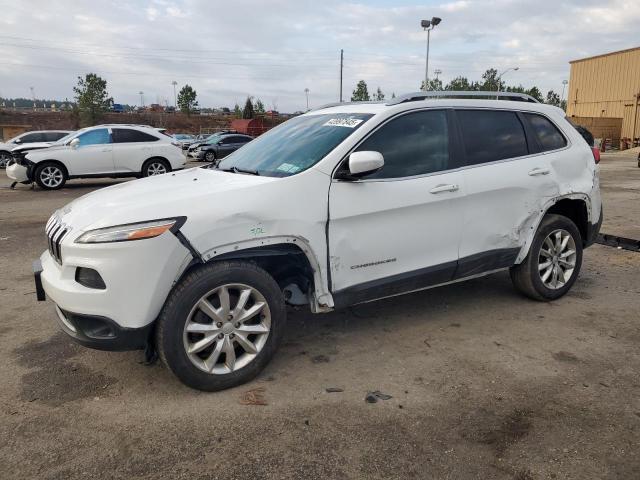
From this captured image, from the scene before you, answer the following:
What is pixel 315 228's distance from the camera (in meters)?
3.42

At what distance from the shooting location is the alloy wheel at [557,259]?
4711 mm

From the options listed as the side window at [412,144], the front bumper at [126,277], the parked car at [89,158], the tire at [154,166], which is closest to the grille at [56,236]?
the front bumper at [126,277]

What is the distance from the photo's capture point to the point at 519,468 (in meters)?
2.56

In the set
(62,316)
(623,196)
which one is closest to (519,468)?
(62,316)

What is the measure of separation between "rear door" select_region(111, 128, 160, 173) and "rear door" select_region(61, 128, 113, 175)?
180mm

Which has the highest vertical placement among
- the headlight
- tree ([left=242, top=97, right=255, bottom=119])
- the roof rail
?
tree ([left=242, top=97, right=255, bottom=119])

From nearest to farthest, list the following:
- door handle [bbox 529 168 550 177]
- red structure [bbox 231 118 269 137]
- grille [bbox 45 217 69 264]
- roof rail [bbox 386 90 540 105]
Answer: grille [bbox 45 217 69 264] → roof rail [bbox 386 90 540 105] → door handle [bbox 529 168 550 177] → red structure [bbox 231 118 269 137]

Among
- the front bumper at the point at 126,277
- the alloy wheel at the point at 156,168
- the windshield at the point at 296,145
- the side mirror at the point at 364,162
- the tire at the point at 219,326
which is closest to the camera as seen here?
the front bumper at the point at 126,277

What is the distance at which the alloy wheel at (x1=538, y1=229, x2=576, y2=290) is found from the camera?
4711mm

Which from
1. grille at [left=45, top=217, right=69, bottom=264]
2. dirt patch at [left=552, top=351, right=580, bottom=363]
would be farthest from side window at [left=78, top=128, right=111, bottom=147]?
dirt patch at [left=552, top=351, right=580, bottom=363]

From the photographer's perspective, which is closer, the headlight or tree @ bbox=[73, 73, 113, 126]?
the headlight

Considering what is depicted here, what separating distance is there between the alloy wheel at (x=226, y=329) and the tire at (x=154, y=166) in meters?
12.0

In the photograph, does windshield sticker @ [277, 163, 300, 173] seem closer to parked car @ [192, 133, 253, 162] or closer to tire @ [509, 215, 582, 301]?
tire @ [509, 215, 582, 301]

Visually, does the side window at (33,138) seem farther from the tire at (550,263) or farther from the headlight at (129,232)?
the tire at (550,263)
